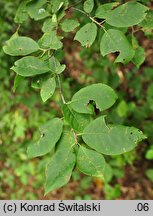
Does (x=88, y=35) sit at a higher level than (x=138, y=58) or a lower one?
higher

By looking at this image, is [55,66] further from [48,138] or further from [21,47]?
[48,138]

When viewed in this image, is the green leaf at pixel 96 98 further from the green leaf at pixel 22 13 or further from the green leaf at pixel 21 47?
the green leaf at pixel 22 13

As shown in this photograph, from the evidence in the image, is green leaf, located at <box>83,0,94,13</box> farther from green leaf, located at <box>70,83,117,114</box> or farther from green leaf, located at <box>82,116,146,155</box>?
green leaf, located at <box>82,116,146,155</box>

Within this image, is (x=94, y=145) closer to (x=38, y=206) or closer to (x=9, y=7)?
(x=38, y=206)

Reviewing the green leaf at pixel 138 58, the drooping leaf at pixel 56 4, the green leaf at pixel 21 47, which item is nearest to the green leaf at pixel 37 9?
the drooping leaf at pixel 56 4

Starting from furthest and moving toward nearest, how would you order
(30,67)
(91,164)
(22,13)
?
(22,13)
(30,67)
(91,164)

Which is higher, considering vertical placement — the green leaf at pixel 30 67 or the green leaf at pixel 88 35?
the green leaf at pixel 88 35

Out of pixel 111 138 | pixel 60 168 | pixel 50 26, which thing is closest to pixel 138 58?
pixel 50 26
